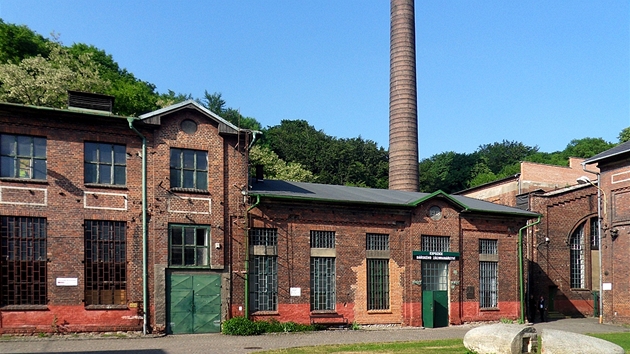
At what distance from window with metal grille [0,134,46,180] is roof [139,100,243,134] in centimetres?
371

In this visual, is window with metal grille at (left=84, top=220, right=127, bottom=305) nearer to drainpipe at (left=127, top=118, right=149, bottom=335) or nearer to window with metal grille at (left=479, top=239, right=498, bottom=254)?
drainpipe at (left=127, top=118, right=149, bottom=335)

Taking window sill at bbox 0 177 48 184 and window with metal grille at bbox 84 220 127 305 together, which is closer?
window sill at bbox 0 177 48 184

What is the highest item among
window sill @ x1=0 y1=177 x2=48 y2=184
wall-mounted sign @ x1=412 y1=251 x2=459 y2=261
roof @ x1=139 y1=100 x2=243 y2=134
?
roof @ x1=139 y1=100 x2=243 y2=134

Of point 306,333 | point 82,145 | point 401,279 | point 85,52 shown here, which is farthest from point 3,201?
point 85,52

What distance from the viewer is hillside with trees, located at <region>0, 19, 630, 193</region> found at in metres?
39.4

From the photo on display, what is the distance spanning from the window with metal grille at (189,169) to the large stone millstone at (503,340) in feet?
39.7

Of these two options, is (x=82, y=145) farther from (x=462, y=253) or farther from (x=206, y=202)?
(x=462, y=253)

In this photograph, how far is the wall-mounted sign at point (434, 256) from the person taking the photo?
1081 inches

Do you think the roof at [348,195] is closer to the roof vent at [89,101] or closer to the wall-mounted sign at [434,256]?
the wall-mounted sign at [434,256]

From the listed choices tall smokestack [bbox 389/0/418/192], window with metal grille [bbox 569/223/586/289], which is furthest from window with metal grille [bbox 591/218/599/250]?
tall smokestack [bbox 389/0/418/192]

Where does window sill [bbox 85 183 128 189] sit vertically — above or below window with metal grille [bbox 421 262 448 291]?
above

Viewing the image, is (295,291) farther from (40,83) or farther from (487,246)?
(40,83)

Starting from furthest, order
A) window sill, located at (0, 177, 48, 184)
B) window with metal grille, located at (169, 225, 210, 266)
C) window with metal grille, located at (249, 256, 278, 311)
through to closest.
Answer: window with metal grille, located at (249, 256, 278, 311) → window with metal grille, located at (169, 225, 210, 266) → window sill, located at (0, 177, 48, 184)

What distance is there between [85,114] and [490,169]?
3000 inches
